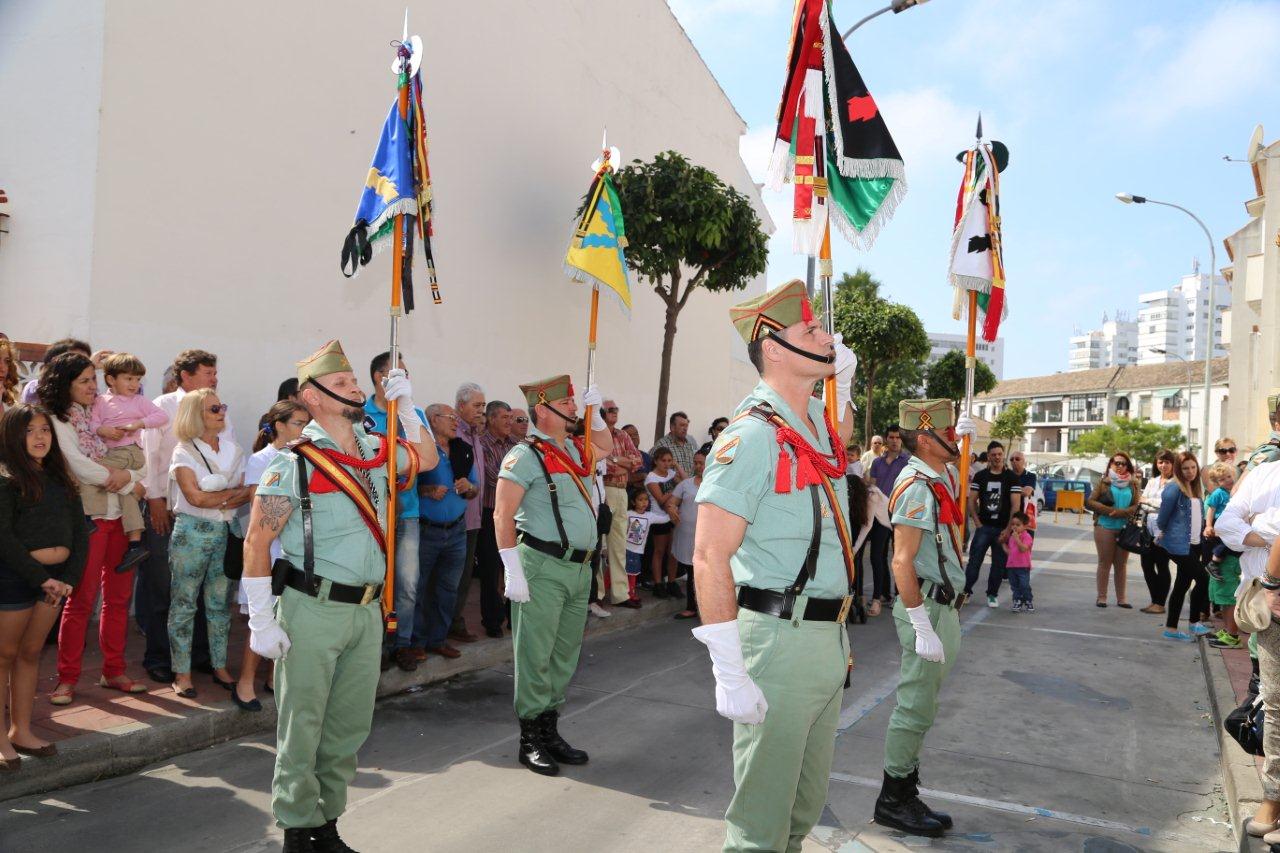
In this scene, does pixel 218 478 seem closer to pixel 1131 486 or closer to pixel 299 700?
pixel 299 700

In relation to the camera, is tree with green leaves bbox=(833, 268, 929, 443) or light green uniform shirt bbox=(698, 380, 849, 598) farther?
tree with green leaves bbox=(833, 268, 929, 443)

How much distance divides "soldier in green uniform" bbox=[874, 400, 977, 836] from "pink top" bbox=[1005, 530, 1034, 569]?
279 inches

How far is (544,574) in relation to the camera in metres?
5.24

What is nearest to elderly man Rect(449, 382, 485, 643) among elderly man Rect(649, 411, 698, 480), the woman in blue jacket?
elderly man Rect(649, 411, 698, 480)

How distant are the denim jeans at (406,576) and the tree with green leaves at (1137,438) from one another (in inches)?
3032

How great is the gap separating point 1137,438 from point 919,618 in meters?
82.4

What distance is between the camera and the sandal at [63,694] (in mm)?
5281

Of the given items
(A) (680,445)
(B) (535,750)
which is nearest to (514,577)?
(B) (535,750)

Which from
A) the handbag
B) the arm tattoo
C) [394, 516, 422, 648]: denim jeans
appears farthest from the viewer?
[394, 516, 422, 648]: denim jeans

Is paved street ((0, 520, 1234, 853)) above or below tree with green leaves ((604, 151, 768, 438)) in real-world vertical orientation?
below

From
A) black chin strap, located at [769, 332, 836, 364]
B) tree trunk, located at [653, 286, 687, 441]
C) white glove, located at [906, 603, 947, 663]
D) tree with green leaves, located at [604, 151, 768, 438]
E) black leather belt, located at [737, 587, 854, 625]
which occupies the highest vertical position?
tree with green leaves, located at [604, 151, 768, 438]

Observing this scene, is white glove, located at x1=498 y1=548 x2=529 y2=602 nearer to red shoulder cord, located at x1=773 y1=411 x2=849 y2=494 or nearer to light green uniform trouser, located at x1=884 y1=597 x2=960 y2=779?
light green uniform trouser, located at x1=884 y1=597 x2=960 y2=779

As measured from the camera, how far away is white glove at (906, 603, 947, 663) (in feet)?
14.2

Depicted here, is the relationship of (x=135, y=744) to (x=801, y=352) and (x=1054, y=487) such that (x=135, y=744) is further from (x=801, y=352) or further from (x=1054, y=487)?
(x=1054, y=487)
